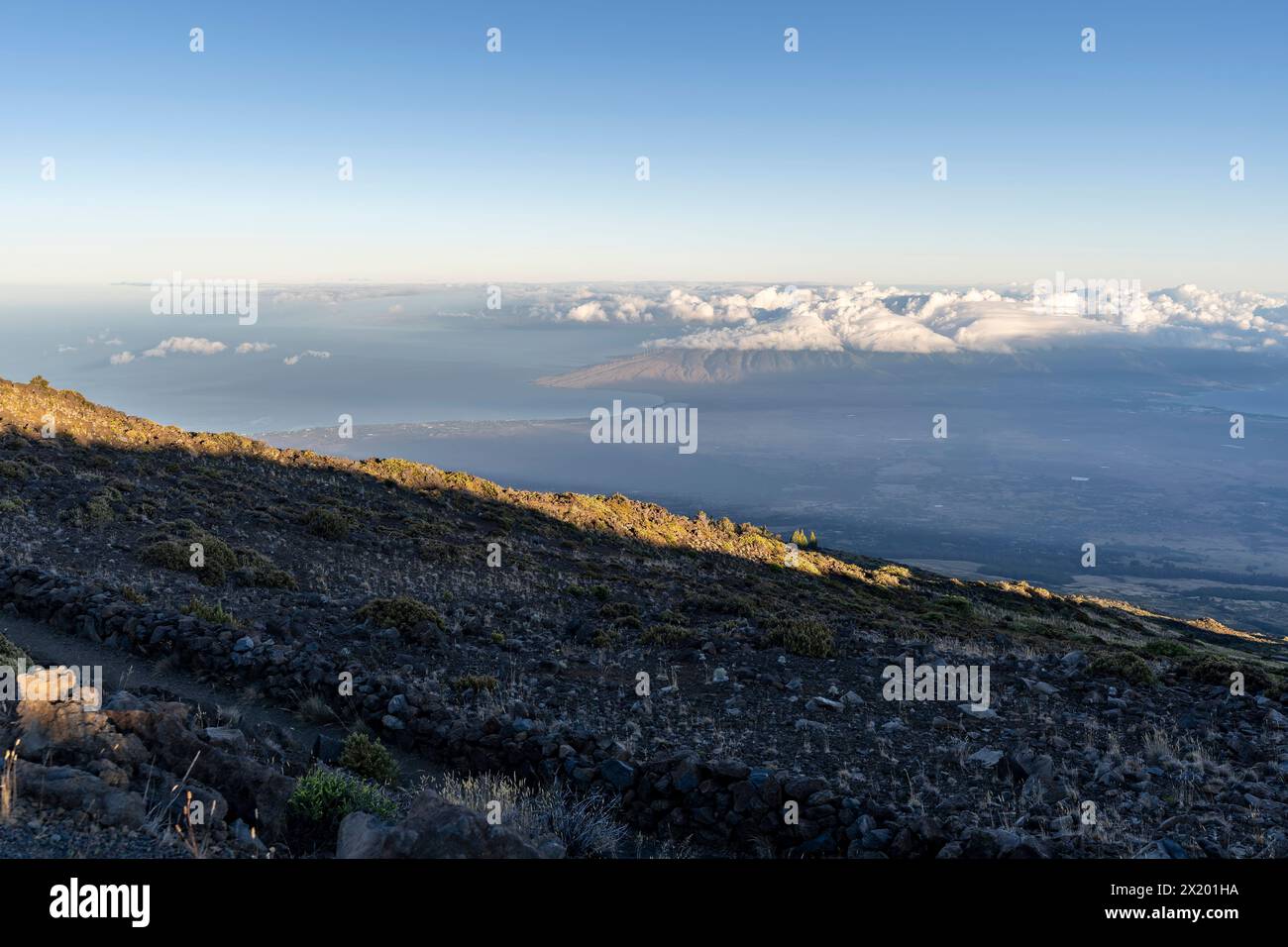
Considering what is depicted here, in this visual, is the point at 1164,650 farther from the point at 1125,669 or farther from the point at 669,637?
the point at 669,637

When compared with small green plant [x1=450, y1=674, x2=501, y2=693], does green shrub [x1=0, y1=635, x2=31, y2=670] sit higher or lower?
higher

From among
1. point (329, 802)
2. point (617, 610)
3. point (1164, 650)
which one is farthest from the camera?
point (1164, 650)

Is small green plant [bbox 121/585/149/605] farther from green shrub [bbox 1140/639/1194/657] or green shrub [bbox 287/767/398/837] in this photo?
green shrub [bbox 1140/639/1194/657]

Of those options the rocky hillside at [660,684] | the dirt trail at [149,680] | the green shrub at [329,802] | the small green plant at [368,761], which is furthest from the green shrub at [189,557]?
the green shrub at [329,802]

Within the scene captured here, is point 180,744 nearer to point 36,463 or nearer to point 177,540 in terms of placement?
point 177,540

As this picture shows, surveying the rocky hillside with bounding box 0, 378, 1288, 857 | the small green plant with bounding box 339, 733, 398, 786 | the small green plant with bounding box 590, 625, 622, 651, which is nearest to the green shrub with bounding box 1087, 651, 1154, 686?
the rocky hillside with bounding box 0, 378, 1288, 857

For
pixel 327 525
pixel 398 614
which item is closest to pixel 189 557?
pixel 398 614
